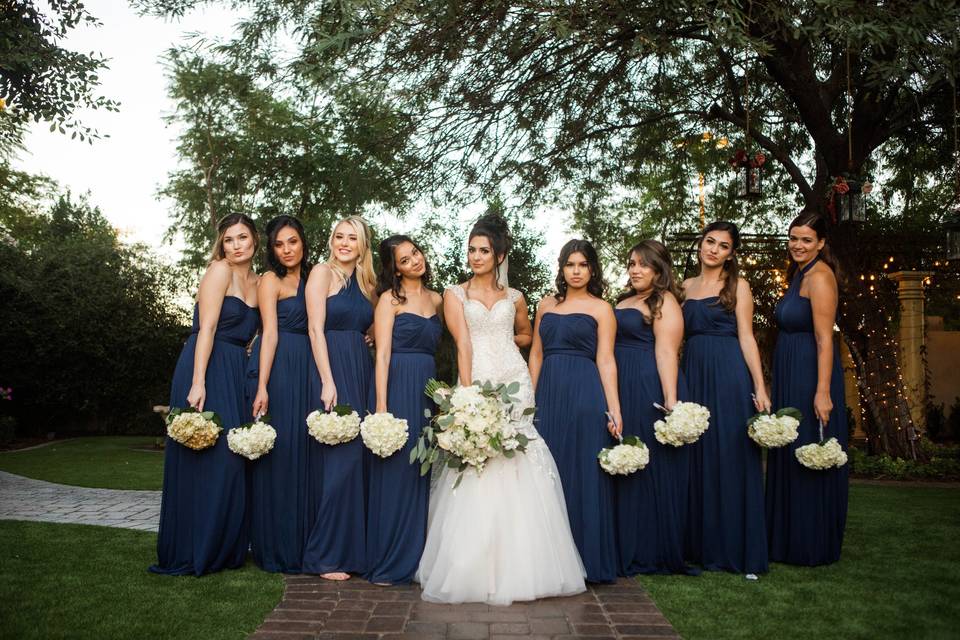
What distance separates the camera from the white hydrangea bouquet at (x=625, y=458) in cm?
546

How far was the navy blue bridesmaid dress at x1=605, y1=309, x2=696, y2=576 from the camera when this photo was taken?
19.2 ft

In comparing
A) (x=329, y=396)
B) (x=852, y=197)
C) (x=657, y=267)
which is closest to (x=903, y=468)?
(x=852, y=197)

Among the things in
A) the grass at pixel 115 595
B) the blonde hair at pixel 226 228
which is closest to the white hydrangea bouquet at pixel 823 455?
the grass at pixel 115 595

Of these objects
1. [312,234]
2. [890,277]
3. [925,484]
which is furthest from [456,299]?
[890,277]

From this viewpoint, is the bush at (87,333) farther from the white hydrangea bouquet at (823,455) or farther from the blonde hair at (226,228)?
the white hydrangea bouquet at (823,455)

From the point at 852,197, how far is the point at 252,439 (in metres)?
7.78

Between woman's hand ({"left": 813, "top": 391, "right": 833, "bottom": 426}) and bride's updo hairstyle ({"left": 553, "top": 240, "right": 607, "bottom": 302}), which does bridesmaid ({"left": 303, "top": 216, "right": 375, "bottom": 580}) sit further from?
woman's hand ({"left": 813, "top": 391, "right": 833, "bottom": 426})

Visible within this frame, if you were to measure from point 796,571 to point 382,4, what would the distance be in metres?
5.68

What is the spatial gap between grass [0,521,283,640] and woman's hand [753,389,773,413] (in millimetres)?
3744

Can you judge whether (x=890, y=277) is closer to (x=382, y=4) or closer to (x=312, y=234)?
(x=312, y=234)

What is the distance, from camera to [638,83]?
11.7 m

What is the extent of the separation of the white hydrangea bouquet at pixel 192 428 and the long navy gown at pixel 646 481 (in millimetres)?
2951

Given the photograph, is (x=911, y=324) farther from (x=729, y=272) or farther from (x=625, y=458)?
(x=625, y=458)

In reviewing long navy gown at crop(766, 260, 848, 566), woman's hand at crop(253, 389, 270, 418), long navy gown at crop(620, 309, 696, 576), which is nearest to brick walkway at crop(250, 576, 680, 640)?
long navy gown at crop(620, 309, 696, 576)
